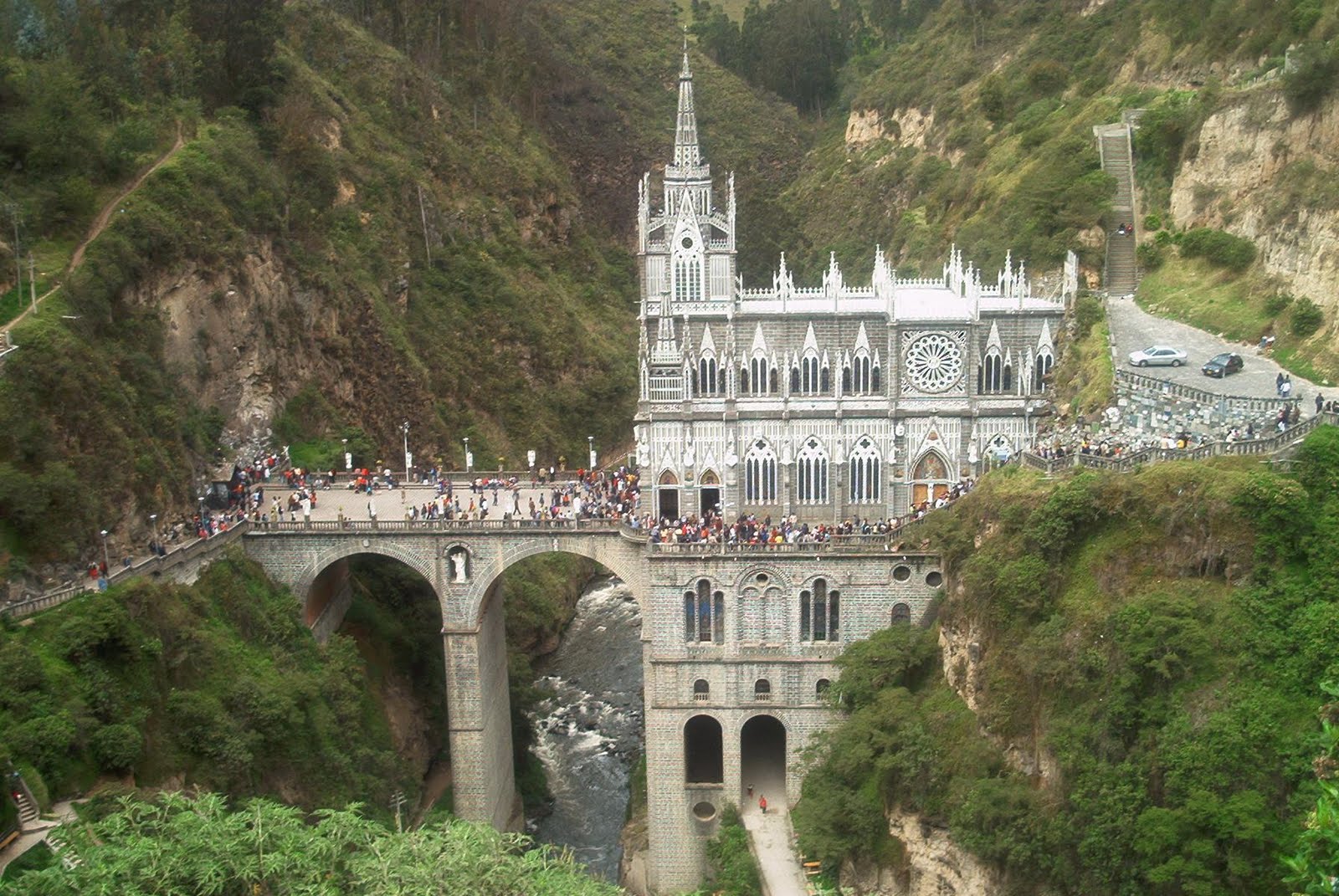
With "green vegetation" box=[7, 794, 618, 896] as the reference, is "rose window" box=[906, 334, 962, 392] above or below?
above

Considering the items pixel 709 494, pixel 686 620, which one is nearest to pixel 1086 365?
pixel 709 494

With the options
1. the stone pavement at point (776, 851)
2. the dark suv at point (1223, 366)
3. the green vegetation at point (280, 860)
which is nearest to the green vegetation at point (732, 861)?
the stone pavement at point (776, 851)

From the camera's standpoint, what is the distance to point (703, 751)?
5694 centimetres

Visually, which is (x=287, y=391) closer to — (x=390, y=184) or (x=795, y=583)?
(x=390, y=184)

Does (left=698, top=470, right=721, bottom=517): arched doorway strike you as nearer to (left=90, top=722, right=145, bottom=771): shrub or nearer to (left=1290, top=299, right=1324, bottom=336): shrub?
(left=1290, top=299, right=1324, bottom=336): shrub

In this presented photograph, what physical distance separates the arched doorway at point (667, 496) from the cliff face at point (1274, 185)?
2561 centimetres

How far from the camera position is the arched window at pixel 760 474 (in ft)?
185

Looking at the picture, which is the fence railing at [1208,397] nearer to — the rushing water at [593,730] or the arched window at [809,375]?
the arched window at [809,375]

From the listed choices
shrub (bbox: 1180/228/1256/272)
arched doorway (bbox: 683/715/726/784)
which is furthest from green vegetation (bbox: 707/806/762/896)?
shrub (bbox: 1180/228/1256/272)

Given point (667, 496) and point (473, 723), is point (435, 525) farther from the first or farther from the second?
point (667, 496)

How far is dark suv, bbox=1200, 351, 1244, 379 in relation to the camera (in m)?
50.3

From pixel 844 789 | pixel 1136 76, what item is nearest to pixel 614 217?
pixel 1136 76

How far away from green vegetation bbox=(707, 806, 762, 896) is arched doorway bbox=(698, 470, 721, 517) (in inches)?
474

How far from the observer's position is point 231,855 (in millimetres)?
31375
